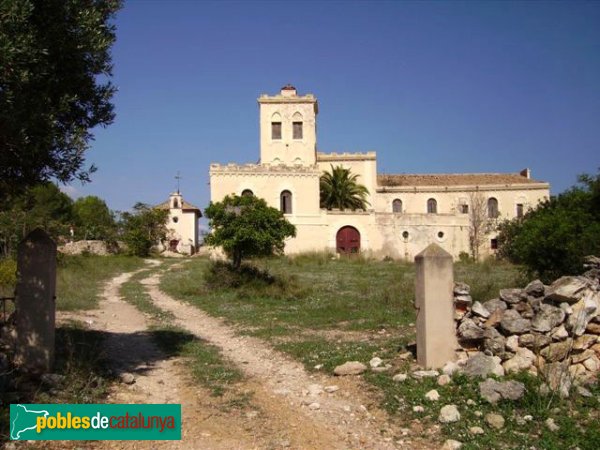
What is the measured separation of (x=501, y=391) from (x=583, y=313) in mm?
1920

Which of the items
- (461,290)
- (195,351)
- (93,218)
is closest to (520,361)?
(461,290)

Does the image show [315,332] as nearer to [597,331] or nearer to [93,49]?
[597,331]

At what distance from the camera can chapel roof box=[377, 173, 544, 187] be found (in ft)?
156

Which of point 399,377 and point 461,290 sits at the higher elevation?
point 461,290

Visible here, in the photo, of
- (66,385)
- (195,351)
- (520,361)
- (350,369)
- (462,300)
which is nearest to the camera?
(66,385)

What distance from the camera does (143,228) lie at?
4103 centimetres

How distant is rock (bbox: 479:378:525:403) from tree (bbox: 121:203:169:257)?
36056 millimetres

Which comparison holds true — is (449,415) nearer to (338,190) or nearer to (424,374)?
(424,374)

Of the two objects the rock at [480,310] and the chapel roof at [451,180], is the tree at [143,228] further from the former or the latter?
the rock at [480,310]

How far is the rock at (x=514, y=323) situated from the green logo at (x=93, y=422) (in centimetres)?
462

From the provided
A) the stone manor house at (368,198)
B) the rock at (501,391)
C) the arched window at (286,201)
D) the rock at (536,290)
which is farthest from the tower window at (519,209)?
the rock at (501,391)

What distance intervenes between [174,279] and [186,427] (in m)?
18.0

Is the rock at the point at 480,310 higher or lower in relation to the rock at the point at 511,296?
lower

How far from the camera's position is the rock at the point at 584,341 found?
23.5 ft
